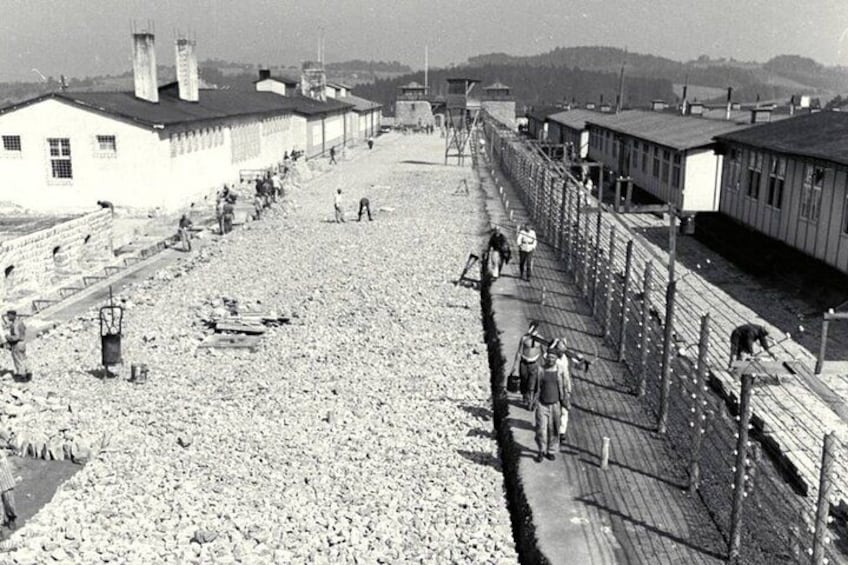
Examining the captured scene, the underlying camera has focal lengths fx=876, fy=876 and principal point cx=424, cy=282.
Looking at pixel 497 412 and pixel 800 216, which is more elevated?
pixel 800 216

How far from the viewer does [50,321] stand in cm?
2008

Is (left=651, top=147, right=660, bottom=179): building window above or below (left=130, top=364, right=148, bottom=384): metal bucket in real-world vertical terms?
above

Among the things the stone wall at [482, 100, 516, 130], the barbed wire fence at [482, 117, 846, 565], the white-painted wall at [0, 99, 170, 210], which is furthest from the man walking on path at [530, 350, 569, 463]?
the stone wall at [482, 100, 516, 130]

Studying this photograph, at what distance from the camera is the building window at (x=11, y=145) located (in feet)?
107

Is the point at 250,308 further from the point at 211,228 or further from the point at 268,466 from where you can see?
A: the point at 211,228

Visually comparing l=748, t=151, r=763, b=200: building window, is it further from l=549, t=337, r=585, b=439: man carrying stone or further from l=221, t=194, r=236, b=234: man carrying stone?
l=221, t=194, r=236, b=234: man carrying stone

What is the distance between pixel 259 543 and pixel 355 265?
15714 millimetres

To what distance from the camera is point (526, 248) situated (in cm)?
2039

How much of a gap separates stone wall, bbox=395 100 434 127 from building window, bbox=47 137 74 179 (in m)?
69.3

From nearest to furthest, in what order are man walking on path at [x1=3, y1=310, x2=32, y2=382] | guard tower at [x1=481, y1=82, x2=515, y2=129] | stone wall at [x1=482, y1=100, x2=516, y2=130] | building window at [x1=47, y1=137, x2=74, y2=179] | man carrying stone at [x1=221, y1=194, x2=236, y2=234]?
man walking on path at [x1=3, y1=310, x2=32, y2=382] → man carrying stone at [x1=221, y1=194, x2=236, y2=234] → building window at [x1=47, y1=137, x2=74, y2=179] → stone wall at [x1=482, y1=100, x2=516, y2=130] → guard tower at [x1=481, y1=82, x2=515, y2=129]

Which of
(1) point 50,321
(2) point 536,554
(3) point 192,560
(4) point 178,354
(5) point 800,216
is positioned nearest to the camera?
(2) point 536,554

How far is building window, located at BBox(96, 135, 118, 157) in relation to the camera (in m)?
32.9

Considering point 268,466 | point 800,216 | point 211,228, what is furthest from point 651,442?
point 211,228

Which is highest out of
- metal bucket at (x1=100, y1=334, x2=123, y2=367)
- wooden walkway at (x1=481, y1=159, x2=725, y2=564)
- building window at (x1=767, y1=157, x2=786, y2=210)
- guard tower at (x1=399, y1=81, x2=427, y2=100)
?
guard tower at (x1=399, y1=81, x2=427, y2=100)
